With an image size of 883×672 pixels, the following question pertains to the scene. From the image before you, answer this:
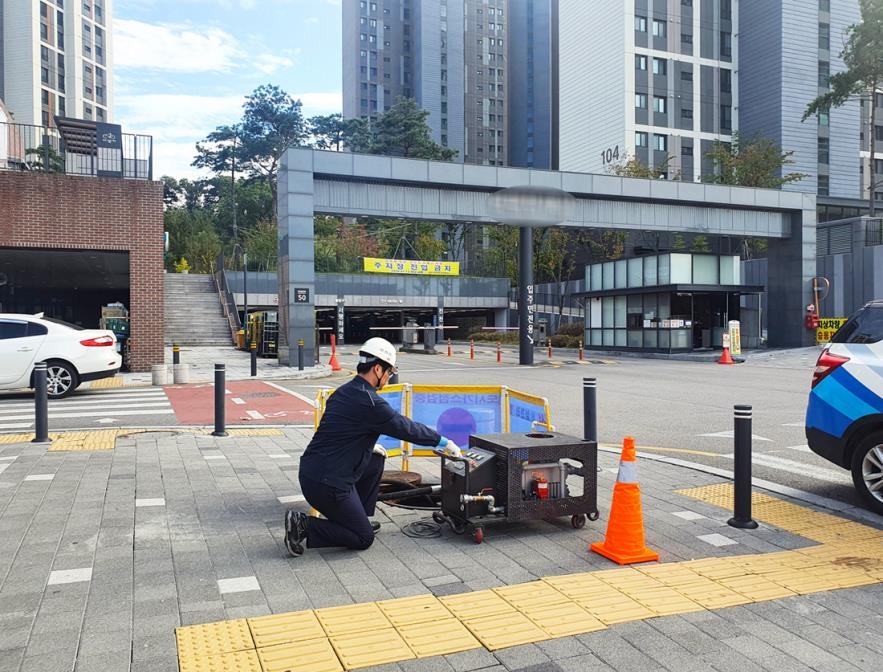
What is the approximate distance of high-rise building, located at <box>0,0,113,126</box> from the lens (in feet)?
258

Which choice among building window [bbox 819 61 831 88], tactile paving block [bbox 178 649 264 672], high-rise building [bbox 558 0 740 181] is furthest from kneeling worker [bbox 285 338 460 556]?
building window [bbox 819 61 831 88]

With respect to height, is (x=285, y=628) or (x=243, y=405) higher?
(x=285, y=628)

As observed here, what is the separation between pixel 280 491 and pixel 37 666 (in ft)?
11.7

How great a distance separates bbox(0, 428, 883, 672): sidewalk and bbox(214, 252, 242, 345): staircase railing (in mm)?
31449

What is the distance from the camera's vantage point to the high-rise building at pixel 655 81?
60.8m

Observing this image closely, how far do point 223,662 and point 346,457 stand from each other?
1.82 meters

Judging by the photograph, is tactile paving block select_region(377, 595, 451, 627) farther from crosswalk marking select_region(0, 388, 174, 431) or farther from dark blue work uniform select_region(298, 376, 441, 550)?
crosswalk marking select_region(0, 388, 174, 431)

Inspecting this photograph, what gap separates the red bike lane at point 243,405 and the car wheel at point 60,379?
1.90 metres

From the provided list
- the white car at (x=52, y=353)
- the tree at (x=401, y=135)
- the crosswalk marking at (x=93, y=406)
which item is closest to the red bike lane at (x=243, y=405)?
the crosswalk marking at (x=93, y=406)

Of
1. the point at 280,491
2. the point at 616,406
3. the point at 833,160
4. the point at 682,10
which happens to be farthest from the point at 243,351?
the point at 833,160

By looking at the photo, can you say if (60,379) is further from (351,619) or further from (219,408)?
(351,619)

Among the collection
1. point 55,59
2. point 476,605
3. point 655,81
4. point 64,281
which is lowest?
point 476,605

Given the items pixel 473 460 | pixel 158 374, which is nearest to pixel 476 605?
pixel 473 460

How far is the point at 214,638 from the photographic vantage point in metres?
3.76
